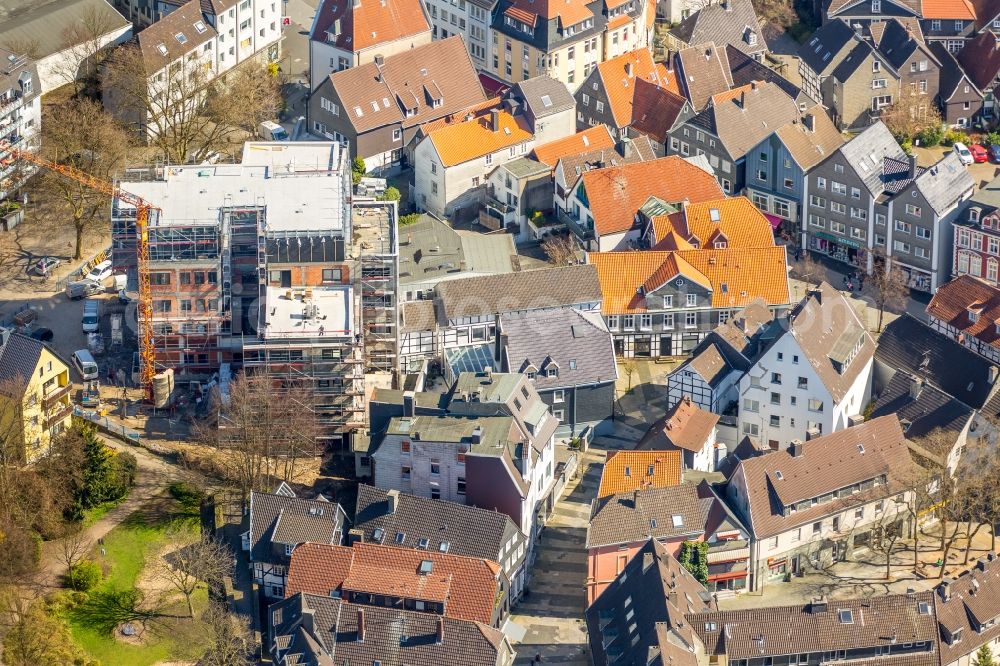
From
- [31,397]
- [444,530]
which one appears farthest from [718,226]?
[31,397]

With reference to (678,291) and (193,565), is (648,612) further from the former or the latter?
(678,291)

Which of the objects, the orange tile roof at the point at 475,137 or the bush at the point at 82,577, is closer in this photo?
the bush at the point at 82,577

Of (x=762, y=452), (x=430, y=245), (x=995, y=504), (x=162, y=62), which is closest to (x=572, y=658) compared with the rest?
(x=762, y=452)

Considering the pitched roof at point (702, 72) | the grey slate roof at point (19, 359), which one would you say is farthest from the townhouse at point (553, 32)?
the grey slate roof at point (19, 359)

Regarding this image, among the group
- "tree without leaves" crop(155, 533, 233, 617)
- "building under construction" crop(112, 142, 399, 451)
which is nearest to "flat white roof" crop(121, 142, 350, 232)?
"building under construction" crop(112, 142, 399, 451)

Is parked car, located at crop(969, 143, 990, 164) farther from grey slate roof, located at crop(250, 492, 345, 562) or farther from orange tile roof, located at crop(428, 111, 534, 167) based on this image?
grey slate roof, located at crop(250, 492, 345, 562)

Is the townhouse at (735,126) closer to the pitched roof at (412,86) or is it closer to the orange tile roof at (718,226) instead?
the orange tile roof at (718,226)

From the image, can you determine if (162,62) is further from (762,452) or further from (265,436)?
(762,452)

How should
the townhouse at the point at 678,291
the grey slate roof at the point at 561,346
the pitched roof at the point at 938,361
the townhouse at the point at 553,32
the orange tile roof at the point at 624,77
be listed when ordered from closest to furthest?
1. the pitched roof at the point at 938,361
2. the grey slate roof at the point at 561,346
3. the townhouse at the point at 678,291
4. the orange tile roof at the point at 624,77
5. the townhouse at the point at 553,32
